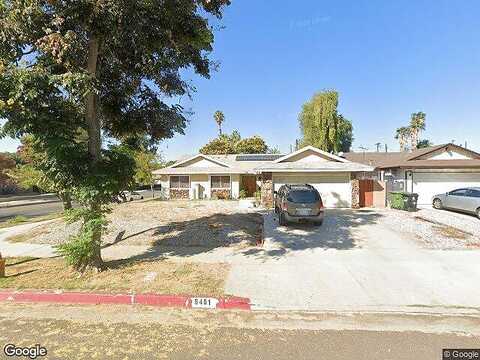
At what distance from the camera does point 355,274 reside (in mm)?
7215

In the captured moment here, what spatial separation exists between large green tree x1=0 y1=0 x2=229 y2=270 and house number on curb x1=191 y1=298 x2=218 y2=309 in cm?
310

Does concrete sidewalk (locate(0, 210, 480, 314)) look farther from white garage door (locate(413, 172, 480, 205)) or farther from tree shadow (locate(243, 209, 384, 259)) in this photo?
white garage door (locate(413, 172, 480, 205))

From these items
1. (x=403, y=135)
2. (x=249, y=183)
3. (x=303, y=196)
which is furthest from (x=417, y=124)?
(x=303, y=196)

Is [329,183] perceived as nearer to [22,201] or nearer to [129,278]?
[129,278]

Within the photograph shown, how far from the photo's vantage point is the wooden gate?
60.4 feet

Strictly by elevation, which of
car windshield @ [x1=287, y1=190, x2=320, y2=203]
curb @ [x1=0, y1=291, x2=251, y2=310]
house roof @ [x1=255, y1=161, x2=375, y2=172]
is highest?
house roof @ [x1=255, y1=161, x2=375, y2=172]

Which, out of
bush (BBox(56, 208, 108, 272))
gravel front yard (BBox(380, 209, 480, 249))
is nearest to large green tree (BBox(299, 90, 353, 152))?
gravel front yard (BBox(380, 209, 480, 249))

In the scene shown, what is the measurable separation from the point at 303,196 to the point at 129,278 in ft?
23.8

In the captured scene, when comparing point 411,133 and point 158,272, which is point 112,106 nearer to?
point 158,272

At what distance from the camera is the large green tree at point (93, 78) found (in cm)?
→ 601

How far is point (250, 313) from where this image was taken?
5.38 meters

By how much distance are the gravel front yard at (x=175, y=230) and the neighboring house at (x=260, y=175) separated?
11.4 ft

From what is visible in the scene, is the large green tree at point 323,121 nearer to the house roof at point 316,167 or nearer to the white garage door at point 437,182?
the white garage door at point 437,182

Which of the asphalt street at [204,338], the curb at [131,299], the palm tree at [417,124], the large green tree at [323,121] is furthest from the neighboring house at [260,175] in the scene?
the palm tree at [417,124]
